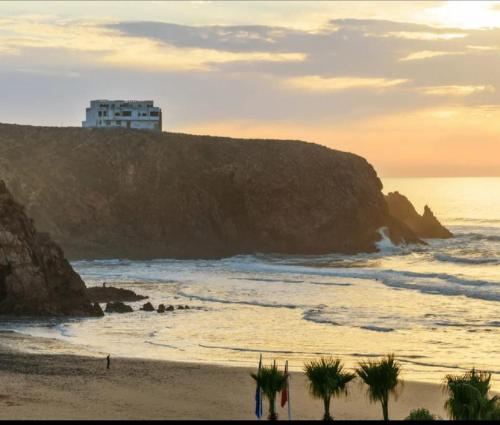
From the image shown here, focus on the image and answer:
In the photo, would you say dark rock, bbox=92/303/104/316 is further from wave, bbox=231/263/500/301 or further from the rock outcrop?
the rock outcrop

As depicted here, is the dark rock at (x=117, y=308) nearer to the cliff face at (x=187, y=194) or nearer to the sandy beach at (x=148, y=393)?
the sandy beach at (x=148, y=393)

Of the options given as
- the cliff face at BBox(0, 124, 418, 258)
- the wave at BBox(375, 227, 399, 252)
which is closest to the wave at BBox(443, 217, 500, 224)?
the cliff face at BBox(0, 124, 418, 258)

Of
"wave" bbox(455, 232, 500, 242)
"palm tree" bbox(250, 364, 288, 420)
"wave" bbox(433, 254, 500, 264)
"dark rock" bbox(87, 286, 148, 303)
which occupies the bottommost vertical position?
"palm tree" bbox(250, 364, 288, 420)

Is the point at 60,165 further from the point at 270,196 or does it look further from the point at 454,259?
the point at 454,259

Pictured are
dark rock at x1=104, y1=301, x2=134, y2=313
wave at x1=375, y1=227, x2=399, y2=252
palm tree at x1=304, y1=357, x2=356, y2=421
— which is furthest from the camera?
wave at x1=375, y1=227, x2=399, y2=252

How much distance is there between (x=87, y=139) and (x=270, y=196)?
22.3 meters

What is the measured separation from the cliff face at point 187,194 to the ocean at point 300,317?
30.0ft

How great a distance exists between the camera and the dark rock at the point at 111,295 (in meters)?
57.2

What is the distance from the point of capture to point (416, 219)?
128 metres

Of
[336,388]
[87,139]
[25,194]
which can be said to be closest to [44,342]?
[336,388]

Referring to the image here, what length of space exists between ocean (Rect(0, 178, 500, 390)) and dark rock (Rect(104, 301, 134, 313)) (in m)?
0.61

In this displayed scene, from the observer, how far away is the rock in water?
48.6m

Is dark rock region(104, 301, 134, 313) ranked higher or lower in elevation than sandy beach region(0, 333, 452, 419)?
higher

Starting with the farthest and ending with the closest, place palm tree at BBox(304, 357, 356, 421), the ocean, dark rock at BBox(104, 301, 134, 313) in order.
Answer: dark rock at BBox(104, 301, 134, 313) < the ocean < palm tree at BBox(304, 357, 356, 421)
